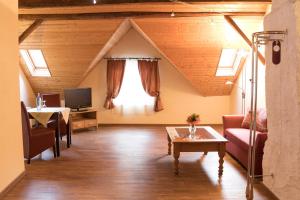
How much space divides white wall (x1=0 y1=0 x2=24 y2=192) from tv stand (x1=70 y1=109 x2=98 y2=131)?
113 inches

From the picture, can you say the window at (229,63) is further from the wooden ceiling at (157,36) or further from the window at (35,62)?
the window at (35,62)

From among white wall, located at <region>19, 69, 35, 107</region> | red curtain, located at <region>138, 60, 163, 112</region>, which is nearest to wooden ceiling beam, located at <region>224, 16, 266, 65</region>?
red curtain, located at <region>138, 60, 163, 112</region>

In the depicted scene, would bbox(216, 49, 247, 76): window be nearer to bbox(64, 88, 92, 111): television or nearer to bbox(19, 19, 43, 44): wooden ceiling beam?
bbox(64, 88, 92, 111): television

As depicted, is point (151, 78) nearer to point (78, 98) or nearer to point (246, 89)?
point (78, 98)

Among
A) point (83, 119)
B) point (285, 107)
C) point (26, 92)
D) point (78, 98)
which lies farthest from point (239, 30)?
point (26, 92)

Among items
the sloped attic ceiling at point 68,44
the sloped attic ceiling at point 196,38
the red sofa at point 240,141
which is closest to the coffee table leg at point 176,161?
the red sofa at point 240,141

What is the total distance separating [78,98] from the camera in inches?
277

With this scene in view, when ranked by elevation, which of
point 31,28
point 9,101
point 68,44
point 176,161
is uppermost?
point 31,28

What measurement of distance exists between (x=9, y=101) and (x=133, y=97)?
4347 millimetres

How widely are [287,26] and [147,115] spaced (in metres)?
5.45

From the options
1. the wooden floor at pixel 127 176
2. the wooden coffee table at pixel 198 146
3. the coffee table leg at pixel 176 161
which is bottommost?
the wooden floor at pixel 127 176

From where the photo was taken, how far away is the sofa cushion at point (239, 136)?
4217mm

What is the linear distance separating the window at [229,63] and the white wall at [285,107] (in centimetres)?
386

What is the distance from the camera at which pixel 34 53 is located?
282 inches
